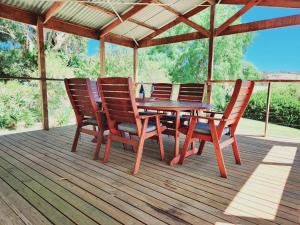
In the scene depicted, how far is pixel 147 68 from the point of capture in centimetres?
1234

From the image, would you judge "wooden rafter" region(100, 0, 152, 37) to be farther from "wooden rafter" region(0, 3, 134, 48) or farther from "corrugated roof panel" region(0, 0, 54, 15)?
"corrugated roof panel" region(0, 0, 54, 15)

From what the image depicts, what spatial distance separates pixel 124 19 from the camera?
5.20m

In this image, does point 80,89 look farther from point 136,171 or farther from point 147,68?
point 147,68

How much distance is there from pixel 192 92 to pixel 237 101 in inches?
62.1

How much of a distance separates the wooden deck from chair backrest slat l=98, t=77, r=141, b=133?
0.60 meters

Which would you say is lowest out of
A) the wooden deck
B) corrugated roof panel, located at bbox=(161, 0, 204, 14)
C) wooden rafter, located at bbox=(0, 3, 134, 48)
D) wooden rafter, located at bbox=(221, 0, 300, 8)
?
the wooden deck

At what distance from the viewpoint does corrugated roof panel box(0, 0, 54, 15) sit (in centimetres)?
397

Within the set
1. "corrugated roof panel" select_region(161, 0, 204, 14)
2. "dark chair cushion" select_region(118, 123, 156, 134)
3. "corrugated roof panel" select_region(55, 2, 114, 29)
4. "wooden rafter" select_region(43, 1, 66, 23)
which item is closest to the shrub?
"wooden rafter" select_region(43, 1, 66, 23)

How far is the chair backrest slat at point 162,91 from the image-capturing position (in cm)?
404

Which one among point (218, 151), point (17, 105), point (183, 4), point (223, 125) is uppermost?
point (183, 4)

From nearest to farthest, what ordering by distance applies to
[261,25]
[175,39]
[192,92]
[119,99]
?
[119,99], [192,92], [261,25], [175,39]

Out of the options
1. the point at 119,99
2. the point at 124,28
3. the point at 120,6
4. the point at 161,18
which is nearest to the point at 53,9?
the point at 120,6

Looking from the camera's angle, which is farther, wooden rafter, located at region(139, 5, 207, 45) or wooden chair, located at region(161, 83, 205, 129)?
wooden rafter, located at region(139, 5, 207, 45)

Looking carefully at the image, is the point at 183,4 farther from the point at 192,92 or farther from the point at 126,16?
the point at 192,92
